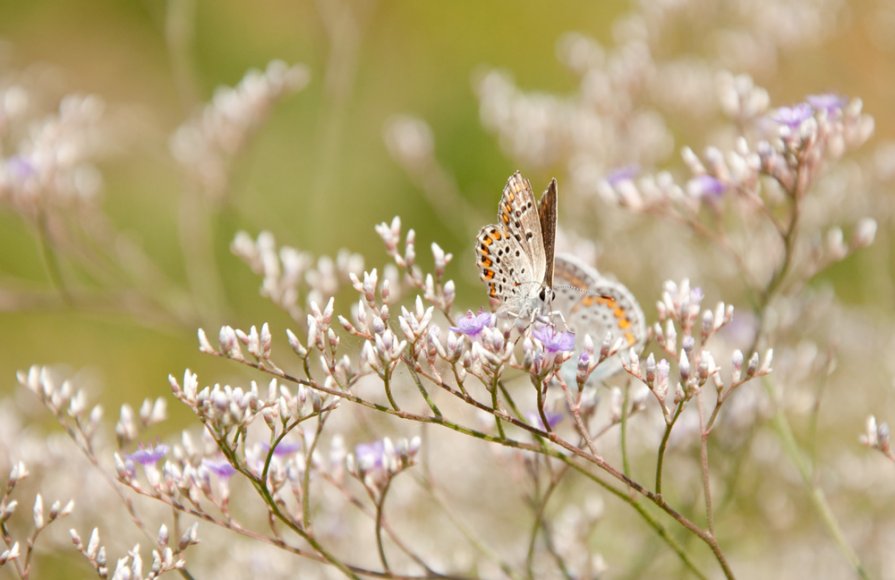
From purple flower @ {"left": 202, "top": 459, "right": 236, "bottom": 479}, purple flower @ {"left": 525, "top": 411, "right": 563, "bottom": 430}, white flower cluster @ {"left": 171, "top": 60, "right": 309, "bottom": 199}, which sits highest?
white flower cluster @ {"left": 171, "top": 60, "right": 309, "bottom": 199}

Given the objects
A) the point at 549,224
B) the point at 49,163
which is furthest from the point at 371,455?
the point at 49,163

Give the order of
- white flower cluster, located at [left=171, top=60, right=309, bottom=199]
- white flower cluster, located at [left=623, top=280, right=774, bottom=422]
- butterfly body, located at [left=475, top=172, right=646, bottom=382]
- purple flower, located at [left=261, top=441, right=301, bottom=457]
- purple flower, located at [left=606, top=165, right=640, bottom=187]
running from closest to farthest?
1. white flower cluster, located at [left=623, top=280, right=774, bottom=422]
2. purple flower, located at [left=261, top=441, right=301, bottom=457]
3. butterfly body, located at [left=475, top=172, right=646, bottom=382]
4. purple flower, located at [left=606, top=165, right=640, bottom=187]
5. white flower cluster, located at [left=171, top=60, right=309, bottom=199]

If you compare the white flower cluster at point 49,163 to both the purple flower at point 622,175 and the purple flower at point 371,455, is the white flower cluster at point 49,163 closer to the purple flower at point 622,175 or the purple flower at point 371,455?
the purple flower at point 371,455

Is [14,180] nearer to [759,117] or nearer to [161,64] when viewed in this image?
[759,117]

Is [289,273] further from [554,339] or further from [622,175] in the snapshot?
[622,175]

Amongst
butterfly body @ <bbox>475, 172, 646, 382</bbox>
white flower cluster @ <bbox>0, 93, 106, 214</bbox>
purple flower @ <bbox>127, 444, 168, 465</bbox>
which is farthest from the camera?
white flower cluster @ <bbox>0, 93, 106, 214</bbox>

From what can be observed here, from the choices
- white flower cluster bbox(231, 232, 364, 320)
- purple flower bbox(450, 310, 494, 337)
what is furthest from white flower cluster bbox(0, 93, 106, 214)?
purple flower bbox(450, 310, 494, 337)

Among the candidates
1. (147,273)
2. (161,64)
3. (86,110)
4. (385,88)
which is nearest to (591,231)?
(147,273)

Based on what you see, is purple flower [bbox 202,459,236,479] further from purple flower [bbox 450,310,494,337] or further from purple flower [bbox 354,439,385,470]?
purple flower [bbox 450,310,494,337]
